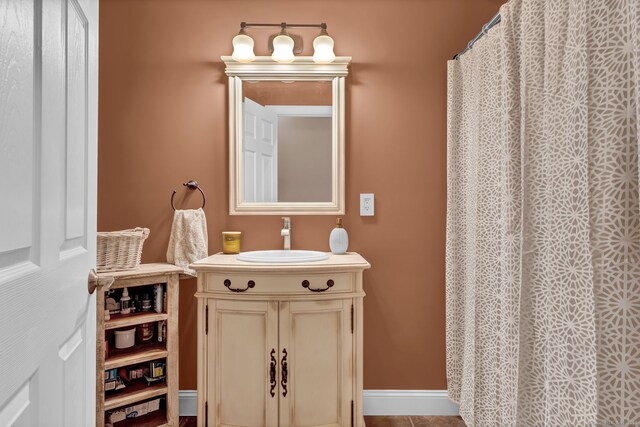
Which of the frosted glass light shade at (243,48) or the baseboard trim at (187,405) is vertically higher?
the frosted glass light shade at (243,48)

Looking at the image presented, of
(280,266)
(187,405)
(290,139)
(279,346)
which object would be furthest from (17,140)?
(187,405)

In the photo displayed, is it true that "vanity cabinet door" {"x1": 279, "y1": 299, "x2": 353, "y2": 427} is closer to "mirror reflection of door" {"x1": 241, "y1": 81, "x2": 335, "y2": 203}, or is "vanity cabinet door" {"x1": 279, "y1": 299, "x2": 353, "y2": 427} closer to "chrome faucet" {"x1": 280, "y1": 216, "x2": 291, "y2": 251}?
"chrome faucet" {"x1": 280, "y1": 216, "x2": 291, "y2": 251}

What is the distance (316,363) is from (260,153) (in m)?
1.17

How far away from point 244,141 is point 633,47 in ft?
5.80

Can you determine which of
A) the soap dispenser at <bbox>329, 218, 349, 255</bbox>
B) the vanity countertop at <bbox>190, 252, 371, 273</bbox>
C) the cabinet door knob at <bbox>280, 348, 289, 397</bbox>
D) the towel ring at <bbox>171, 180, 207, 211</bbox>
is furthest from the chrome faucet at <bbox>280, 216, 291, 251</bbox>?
the cabinet door knob at <bbox>280, 348, 289, 397</bbox>

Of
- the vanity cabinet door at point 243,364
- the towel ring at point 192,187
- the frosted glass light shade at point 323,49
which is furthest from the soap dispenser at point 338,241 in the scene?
the frosted glass light shade at point 323,49

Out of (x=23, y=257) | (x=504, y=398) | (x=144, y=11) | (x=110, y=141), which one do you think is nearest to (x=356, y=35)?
(x=144, y=11)

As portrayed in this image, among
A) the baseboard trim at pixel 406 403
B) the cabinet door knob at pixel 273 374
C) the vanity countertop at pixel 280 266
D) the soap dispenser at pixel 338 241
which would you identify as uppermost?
the soap dispenser at pixel 338 241

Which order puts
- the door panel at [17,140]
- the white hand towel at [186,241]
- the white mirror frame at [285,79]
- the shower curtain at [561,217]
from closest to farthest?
1. the door panel at [17,140]
2. the shower curtain at [561,217]
3. the white hand towel at [186,241]
4. the white mirror frame at [285,79]

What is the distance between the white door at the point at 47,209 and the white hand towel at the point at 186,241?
103 cm

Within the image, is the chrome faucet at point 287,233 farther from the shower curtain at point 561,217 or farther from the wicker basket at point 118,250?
the shower curtain at point 561,217

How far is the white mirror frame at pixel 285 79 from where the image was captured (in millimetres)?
2182

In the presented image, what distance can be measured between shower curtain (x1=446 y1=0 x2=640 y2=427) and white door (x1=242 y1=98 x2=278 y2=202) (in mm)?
1104

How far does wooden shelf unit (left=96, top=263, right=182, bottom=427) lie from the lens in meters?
1.78
